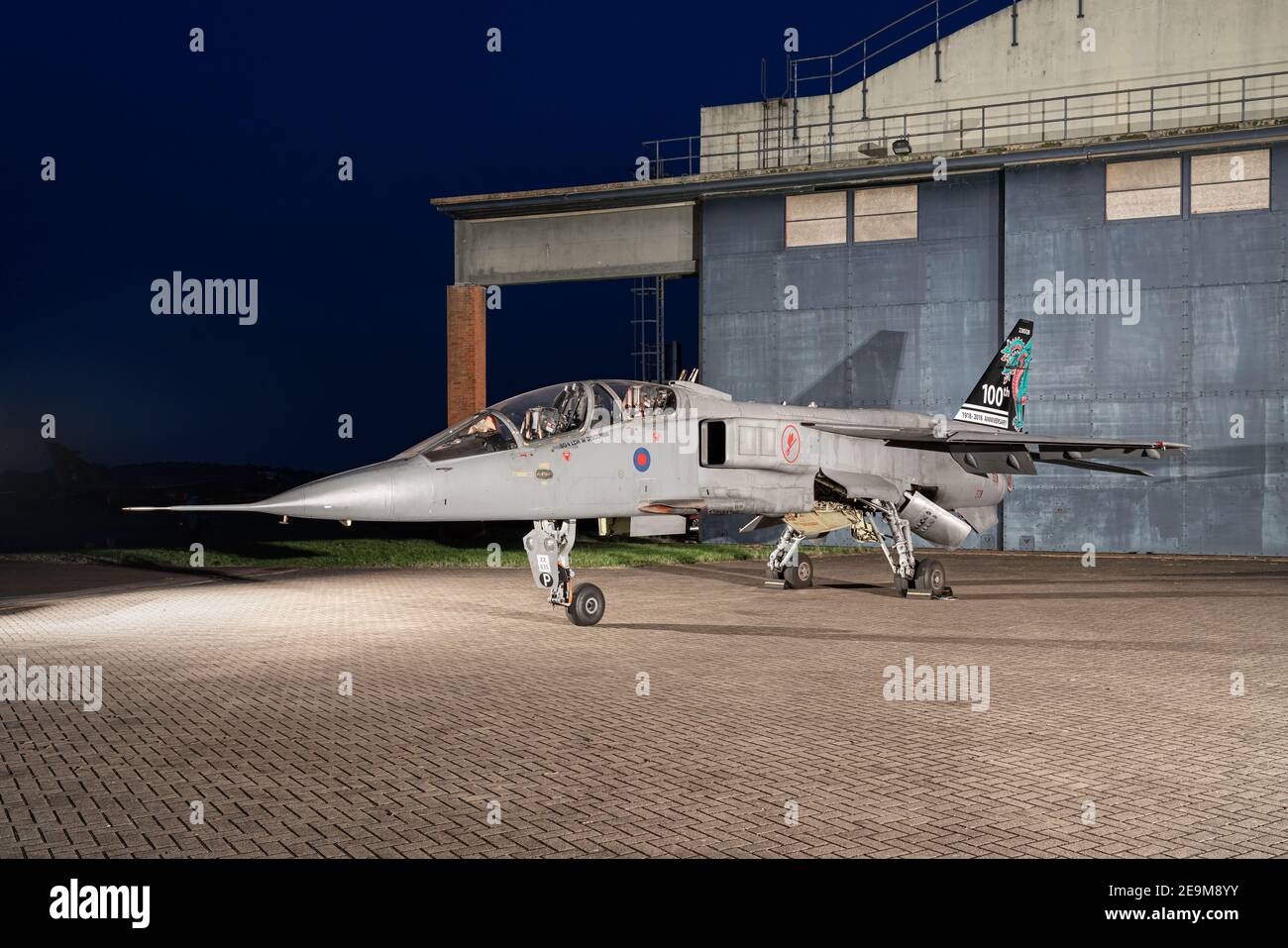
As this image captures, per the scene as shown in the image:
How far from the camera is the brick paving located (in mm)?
6031

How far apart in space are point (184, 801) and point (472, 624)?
A: 885cm

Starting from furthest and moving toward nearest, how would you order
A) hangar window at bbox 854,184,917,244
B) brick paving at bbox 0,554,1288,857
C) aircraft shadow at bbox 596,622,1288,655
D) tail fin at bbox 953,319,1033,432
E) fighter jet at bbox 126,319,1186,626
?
hangar window at bbox 854,184,917,244
tail fin at bbox 953,319,1033,432
fighter jet at bbox 126,319,1186,626
aircraft shadow at bbox 596,622,1288,655
brick paving at bbox 0,554,1288,857

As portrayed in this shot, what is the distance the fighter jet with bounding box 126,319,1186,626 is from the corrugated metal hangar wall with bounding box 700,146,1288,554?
977 centimetres

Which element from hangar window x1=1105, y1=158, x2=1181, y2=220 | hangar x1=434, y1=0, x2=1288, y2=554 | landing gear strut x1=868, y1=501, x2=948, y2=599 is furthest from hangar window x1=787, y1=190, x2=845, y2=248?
landing gear strut x1=868, y1=501, x2=948, y2=599

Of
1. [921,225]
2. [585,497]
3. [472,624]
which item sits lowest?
[472,624]

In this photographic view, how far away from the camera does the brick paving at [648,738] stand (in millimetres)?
6031

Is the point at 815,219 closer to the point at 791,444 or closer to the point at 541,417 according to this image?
the point at 791,444

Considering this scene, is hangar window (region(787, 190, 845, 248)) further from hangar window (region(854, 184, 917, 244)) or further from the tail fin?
the tail fin

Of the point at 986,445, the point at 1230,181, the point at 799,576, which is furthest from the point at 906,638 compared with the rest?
the point at 1230,181

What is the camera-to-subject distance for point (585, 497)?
14.6 metres

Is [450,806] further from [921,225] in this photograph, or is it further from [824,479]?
[921,225]

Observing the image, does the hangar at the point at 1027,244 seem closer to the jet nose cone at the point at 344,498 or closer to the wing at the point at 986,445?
the wing at the point at 986,445

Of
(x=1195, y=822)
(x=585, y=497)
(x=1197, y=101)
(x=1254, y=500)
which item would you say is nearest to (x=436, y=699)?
(x=585, y=497)
